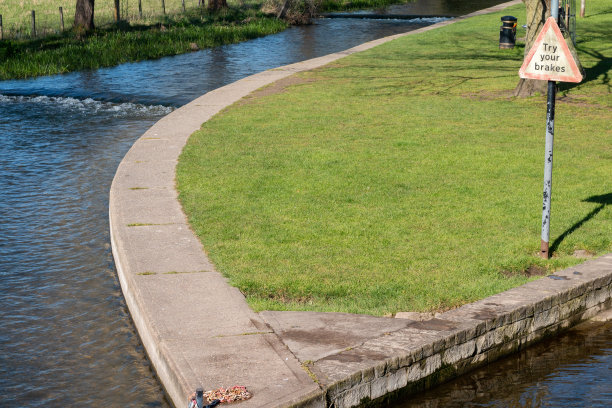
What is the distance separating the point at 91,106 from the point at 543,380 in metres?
15.0

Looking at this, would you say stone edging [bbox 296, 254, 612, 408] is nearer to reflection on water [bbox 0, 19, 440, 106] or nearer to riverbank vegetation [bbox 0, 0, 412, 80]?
reflection on water [bbox 0, 19, 440, 106]

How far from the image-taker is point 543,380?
6680mm

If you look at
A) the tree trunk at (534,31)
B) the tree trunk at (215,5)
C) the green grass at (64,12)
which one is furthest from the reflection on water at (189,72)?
the tree trunk at (534,31)

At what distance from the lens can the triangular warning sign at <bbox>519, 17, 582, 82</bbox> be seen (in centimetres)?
788

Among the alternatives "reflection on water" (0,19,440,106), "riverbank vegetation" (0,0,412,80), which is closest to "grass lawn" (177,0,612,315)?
"reflection on water" (0,19,440,106)

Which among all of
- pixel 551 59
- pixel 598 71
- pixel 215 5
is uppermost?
pixel 215 5

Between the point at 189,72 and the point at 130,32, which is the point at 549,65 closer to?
the point at 189,72

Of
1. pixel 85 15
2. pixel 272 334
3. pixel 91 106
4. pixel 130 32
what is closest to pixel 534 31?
pixel 91 106

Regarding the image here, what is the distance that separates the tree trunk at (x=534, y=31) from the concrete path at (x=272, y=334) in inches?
387

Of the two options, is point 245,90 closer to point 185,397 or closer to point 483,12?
point 185,397

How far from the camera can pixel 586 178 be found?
1113 centimetres

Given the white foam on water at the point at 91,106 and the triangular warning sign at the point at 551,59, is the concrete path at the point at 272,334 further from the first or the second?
the white foam on water at the point at 91,106

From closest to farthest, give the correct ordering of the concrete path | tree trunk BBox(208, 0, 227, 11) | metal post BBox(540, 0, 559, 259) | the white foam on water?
the concrete path → metal post BBox(540, 0, 559, 259) → the white foam on water → tree trunk BBox(208, 0, 227, 11)

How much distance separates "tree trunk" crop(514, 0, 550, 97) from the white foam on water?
798cm
